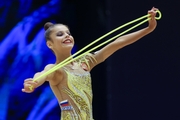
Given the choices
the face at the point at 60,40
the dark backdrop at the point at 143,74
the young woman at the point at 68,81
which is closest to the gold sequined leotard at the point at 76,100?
the young woman at the point at 68,81

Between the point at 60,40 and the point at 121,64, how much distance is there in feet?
4.11

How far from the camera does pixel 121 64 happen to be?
315 cm

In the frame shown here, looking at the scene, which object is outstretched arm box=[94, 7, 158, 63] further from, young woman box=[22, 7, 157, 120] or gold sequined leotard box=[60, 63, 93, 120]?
gold sequined leotard box=[60, 63, 93, 120]

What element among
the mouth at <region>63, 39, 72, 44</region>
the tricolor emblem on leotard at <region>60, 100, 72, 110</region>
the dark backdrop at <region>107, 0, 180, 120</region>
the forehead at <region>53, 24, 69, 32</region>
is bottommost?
the tricolor emblem on leotard at <region>60, 100, 72, 110</region>

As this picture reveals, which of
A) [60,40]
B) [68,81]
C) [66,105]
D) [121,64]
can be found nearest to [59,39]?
[60,40]

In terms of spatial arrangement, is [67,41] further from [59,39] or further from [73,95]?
[73,95]

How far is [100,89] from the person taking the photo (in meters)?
3.26

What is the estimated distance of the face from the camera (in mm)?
1957

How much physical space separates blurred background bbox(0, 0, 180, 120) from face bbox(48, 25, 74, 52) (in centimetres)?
119

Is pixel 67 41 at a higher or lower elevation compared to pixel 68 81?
higher

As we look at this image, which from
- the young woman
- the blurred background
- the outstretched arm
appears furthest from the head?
the blurred background

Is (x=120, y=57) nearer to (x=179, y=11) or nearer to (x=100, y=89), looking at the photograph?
(x=100, y=89)

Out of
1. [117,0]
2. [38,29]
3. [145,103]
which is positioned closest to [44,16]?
[38,29]

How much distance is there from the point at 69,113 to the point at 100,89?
4.42ft
